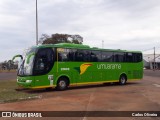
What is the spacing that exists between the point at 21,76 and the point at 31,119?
1120 cm

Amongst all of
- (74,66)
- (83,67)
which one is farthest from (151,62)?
(74,66)

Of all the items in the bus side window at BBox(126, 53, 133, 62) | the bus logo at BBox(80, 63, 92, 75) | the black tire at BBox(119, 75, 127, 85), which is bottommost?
the black tire at BBox(119, 75, 127, 85)

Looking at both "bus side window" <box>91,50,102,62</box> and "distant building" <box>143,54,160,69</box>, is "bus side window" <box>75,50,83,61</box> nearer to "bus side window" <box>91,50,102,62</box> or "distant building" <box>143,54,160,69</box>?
"bus side window" <box>91,50,102,62</box>

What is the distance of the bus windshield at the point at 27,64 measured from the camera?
72.4 ft

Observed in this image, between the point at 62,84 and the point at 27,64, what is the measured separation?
2.93 m

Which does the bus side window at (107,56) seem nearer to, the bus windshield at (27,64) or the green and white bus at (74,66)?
the green and white bus at (74,66)

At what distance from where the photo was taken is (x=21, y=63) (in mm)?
23031

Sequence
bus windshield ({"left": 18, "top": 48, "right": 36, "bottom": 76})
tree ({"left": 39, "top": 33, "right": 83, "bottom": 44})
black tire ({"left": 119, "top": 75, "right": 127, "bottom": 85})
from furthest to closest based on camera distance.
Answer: tree ({"left": 39, "top": 33, "right": 83, "bottom": 44}), black tire ({"left": 119, "top": 75, "right": 127, "bottom": 85}), bus windshield ({"left": 18, "top": 48, "right": 36, "bottom": 76})

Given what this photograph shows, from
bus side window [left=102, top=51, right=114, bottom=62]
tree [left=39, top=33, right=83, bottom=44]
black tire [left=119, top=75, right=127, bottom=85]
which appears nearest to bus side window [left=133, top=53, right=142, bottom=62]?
black tire [left=119, top=75, right=127, bottom=85]

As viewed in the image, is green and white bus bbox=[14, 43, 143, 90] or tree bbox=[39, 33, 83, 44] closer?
green and white bus bbox=[14, 43, 143, 90]

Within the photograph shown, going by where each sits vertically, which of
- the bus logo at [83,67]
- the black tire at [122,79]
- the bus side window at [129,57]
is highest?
the bus side window at [129,57]

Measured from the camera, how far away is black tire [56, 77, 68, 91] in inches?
929

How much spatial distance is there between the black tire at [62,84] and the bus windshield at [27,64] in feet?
8.22

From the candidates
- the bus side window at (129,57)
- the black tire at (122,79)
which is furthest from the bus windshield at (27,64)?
the bus side window at (129,57)
